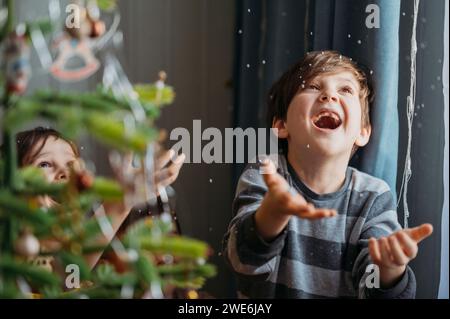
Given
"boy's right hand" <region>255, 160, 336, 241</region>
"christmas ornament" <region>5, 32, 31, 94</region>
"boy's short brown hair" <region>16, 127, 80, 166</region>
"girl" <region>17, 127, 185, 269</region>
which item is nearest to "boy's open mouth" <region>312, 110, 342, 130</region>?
"boy's right hand" <region>255, 160, 336, 241</region>

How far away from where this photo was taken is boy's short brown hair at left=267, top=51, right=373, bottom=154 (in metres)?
1.11

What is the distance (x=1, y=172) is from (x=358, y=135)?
55 centimetres

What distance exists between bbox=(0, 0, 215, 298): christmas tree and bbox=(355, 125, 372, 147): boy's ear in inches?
15.0

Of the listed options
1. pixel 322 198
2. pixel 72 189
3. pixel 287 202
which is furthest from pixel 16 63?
pixel 322 198

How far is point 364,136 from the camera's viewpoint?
3.68 ft

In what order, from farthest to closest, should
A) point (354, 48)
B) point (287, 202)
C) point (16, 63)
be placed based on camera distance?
point (354, 48), point (287, 202), point (16, 63)

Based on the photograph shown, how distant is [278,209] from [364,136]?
0.66 ft

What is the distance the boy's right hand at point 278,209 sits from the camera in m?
1.01

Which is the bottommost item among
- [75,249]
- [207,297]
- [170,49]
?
[207,297]

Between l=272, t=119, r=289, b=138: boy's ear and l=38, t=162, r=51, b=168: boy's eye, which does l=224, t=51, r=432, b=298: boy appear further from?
l=38, t=162, r=51, b=168: boy's eye

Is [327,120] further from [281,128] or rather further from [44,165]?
[44,165]

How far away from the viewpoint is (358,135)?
3.67 feet

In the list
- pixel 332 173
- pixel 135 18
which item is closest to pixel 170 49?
pixel 135 18

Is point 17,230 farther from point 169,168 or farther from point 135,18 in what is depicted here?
point 135,18
